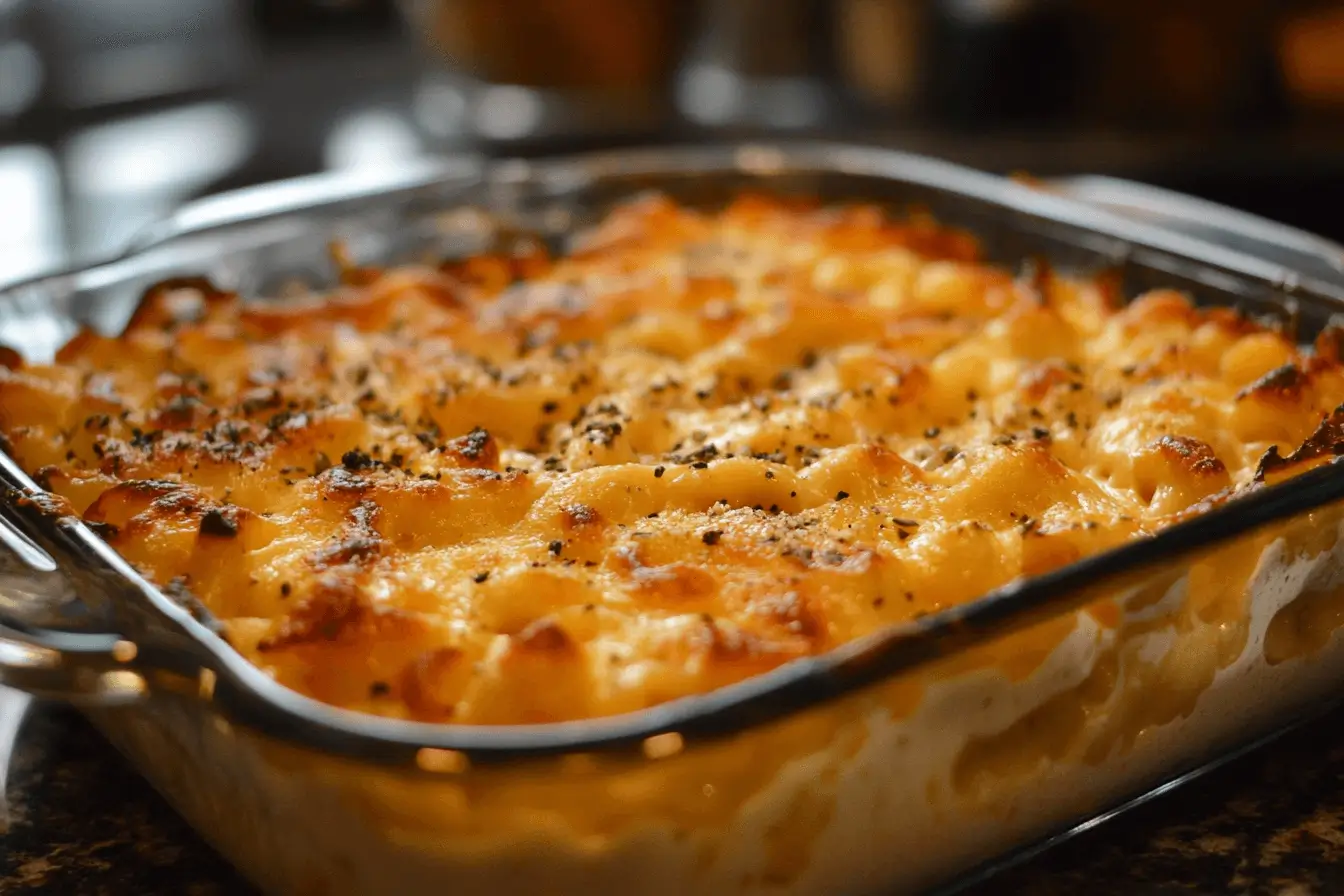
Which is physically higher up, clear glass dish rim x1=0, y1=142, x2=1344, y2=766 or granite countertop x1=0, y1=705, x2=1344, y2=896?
clear glass dish rim x1=0, y1=142, x2=1344, y2=766

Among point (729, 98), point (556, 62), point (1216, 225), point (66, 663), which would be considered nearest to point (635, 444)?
point (66, 663)

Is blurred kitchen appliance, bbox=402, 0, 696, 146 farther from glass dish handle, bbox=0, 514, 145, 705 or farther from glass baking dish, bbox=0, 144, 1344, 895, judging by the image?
glass dish handle, bbox=0, 514, 145, 705

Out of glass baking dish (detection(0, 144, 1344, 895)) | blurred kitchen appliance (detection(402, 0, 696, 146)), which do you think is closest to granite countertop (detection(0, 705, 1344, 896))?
glass baking dish (detection(0, 144, 1344, 895))

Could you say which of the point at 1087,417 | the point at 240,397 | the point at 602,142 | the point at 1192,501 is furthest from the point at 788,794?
the point at 602,142

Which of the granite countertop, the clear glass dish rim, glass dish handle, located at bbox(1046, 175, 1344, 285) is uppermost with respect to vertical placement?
glass dish handle, located at bbox(1046, 175, 1344, 285)

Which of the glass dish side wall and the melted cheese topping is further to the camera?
the melted cheese topping

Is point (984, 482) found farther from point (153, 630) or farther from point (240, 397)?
point (240, 397)

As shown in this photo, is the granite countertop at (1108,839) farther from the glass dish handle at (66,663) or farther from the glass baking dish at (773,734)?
the glass dish handle at (66,663)

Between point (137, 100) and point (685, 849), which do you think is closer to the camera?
point (685, 849)
